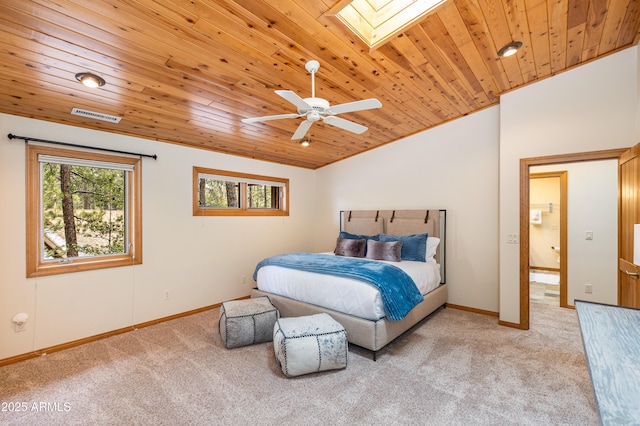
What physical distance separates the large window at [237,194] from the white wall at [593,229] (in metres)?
4.56

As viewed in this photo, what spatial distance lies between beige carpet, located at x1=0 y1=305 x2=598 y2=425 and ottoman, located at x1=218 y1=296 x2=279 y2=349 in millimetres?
109

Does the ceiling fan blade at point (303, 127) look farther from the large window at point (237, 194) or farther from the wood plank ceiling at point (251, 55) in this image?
the large window at point (237, 194)

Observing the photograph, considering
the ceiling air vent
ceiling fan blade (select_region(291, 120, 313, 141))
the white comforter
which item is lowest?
the white comforter

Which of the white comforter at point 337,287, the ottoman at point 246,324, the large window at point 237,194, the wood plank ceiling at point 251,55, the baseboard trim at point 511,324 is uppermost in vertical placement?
the wood plank ceiling at point 251,55

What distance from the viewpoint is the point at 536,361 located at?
275cm

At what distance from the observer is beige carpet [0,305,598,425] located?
2.03 m

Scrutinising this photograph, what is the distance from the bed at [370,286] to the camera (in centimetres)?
281

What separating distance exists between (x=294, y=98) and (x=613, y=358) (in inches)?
81.4

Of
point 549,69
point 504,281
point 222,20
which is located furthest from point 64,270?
point 549,69

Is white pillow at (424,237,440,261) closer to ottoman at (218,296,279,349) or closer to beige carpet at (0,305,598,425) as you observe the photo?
beige carpet at (0,305,598,425)

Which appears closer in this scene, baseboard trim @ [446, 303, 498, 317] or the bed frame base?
the bed frame base

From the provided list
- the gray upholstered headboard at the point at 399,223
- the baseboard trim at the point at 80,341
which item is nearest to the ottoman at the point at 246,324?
the baseboard trim at the point at 80,341

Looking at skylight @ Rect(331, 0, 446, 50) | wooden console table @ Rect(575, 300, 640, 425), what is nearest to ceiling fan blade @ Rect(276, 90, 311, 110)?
skylight @ Rect(331, 0, 446, 50)

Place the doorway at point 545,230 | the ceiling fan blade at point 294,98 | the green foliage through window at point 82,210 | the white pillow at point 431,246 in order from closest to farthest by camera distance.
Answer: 1. the ceiling fan blade at point 294,98
2. the green foliage through window at point 82,210
3. the white pillow at point 431,246
4. the doorway at point 545,230
